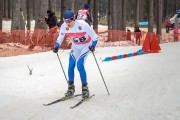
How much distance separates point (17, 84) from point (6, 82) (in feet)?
1.57

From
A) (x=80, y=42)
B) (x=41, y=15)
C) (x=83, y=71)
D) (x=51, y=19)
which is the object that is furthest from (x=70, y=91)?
(x=41, y=15)

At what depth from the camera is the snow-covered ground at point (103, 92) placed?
6.51 m

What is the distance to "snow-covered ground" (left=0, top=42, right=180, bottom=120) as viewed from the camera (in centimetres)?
651

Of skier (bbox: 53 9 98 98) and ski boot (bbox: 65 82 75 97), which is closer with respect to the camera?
skier (bbox: 53 9 98 98)

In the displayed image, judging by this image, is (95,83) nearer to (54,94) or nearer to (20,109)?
(54,94)

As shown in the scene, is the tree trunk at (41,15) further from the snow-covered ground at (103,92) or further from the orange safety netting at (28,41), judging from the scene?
the snow-covered ground at (103,92)

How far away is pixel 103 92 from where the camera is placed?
848 centimetres

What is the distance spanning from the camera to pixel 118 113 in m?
6.55

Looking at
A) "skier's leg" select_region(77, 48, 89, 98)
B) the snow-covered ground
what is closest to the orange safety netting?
the snow-covered ground

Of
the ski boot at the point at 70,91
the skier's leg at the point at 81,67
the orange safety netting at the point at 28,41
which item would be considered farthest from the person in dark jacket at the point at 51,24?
the skier's leg at the point at 81,67

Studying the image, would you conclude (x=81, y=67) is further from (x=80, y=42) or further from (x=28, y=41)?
(x=28, y=41)

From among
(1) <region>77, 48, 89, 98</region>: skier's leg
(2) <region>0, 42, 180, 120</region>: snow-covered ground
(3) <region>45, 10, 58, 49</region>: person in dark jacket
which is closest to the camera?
(2) <region>0, 42, 180, 120</region>: snow-covered ground

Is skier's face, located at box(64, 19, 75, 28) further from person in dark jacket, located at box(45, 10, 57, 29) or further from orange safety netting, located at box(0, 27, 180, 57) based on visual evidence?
person in dark jacket, located at box(45, 10, 57, 29)

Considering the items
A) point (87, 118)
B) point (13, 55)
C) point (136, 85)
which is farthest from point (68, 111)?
point (13, 55)
